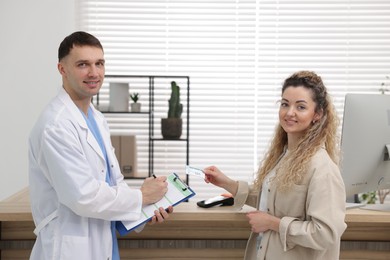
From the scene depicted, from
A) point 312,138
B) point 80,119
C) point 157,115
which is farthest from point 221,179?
point 157,115

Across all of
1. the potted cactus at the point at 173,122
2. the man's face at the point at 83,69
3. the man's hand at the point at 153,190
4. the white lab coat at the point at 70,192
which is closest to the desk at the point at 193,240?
the man's hand at the point at 153,190

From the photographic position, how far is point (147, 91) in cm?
469

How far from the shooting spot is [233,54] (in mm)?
4672

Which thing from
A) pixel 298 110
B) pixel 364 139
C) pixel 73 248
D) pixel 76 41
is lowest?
pixel 73 248

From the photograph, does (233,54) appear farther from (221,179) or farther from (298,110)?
(298,110)

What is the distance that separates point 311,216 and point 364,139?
61 centimetres

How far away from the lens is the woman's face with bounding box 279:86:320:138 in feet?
6.17

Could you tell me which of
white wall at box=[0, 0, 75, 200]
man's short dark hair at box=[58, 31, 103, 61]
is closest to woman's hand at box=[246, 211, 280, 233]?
man's short dark hair at box=[58, 31, 103, 61]

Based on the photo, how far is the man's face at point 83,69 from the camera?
1.91 meters

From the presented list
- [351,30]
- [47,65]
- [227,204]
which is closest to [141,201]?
[227,204]

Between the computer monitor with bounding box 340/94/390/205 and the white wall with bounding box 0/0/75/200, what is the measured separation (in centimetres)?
283

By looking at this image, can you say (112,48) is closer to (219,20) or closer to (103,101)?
(103,101)

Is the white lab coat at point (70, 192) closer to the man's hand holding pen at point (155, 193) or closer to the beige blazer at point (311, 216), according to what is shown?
the man's hand holding pen at point (155, 193)

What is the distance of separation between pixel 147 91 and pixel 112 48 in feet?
1.60
